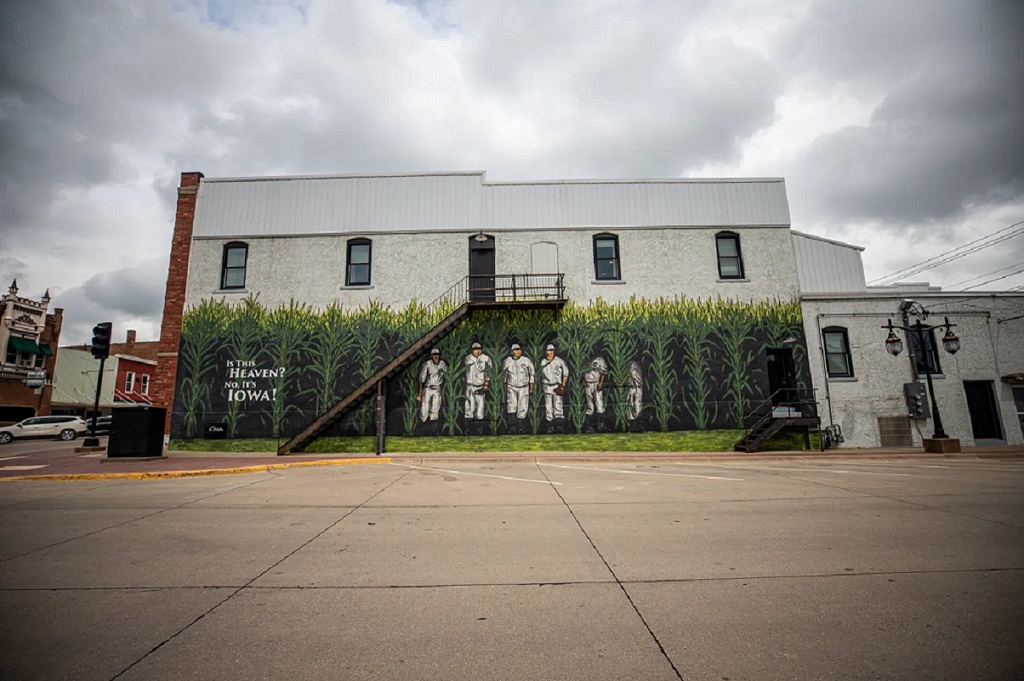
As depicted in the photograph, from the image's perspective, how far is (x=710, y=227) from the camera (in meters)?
19.0

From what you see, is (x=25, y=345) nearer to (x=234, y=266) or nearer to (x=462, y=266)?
(x=234, y=266)

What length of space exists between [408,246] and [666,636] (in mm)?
17388

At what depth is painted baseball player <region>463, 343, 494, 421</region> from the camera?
57.2ft

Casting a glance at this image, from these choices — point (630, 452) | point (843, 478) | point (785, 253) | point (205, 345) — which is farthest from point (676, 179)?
point (205, 345)

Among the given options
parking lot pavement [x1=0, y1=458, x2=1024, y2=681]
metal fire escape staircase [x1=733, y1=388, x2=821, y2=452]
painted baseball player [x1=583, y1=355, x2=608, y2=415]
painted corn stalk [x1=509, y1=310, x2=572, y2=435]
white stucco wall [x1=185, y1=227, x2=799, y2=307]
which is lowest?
parking lot pavement [x1=0, y1=458, x2=1024, y2=681]

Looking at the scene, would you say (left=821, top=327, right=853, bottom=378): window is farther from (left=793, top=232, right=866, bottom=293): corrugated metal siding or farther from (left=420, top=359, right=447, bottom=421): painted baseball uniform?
(left=420, top=359, right=447, bottom=421): painted baseball uniform

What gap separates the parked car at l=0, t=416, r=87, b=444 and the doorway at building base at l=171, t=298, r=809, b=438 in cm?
1944

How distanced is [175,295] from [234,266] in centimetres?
242

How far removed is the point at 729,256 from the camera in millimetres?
19000

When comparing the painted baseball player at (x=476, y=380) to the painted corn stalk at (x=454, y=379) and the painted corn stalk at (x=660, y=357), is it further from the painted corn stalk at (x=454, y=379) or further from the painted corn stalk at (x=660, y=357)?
the painted corn stalk at (x=660, y=357)

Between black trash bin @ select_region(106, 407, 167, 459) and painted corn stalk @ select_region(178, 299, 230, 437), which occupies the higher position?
painted corn stalk @ select_region(178, 299, 230, 437)

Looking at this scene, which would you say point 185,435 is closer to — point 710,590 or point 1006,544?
point 710,590

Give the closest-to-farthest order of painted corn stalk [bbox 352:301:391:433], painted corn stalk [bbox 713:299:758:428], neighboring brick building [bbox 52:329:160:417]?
painted corn stalk [bbox 352:301:391:433]
painted corn stalk [bbox 713:299:758:428]
neighboring brick building [bbox 52:329:160:417]

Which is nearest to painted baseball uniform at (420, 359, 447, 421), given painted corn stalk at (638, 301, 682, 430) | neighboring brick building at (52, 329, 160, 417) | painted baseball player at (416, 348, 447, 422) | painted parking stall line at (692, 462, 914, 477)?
painted baseball player at (416, 348, 447, 422)
